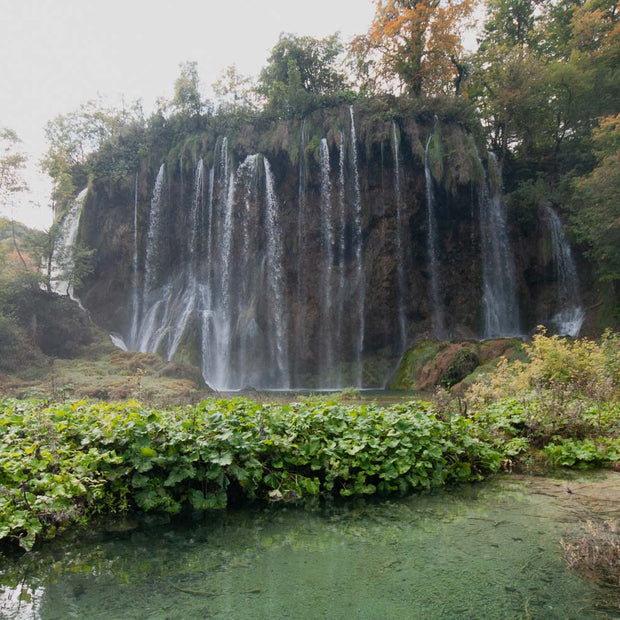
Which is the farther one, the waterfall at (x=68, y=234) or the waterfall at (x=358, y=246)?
the waterfall at (x=68, y=234)

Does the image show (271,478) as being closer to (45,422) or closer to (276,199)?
(45,422)

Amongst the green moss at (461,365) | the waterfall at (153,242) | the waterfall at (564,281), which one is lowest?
the green moss at (461,365)

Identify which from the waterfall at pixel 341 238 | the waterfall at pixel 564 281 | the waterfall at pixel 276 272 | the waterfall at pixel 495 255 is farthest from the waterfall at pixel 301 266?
the waterfall at pixel 564 281

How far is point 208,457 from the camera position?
423 cm

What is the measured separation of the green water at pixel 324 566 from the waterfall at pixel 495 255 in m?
19.3

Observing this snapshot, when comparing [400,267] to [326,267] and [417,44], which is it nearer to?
[326,267]

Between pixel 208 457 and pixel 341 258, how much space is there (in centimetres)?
1956

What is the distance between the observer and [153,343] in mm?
23766

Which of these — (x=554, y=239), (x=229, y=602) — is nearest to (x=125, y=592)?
(x=229, y=602)

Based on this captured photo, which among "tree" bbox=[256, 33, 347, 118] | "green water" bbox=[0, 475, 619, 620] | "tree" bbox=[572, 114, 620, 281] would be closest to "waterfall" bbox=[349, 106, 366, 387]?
"tree" bbox=[256, 33, 347, 118]

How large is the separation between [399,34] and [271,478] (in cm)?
2649

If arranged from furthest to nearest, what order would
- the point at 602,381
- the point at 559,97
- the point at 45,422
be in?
the point at 559,97, the point at 602,381, the point at 45,422

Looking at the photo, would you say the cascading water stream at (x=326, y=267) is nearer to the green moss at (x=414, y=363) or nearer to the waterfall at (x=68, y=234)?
the green moss at (x=414, y=363)

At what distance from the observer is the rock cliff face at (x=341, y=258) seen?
73.7ft
